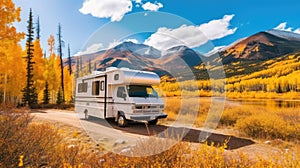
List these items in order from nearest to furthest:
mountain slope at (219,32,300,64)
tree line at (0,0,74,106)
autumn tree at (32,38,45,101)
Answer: tree line at (0,0,74,106), autumn tree at (32,38,45,101), mountain slope at (219,32,300,64)

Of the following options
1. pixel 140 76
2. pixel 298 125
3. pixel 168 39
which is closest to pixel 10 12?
pixel 140 76

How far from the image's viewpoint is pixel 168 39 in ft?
26.0

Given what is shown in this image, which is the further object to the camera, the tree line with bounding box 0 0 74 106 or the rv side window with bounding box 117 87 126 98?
the tree line with bounding box 0 0 74 106

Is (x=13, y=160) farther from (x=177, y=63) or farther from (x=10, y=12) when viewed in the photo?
(x=10, y=12)

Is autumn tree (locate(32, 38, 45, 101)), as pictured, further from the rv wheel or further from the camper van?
the rv wheel

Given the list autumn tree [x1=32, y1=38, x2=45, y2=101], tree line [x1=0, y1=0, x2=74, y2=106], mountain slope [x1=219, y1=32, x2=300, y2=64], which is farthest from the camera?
mountain slope [x1=219, y1=32, x2=300, y2=64]

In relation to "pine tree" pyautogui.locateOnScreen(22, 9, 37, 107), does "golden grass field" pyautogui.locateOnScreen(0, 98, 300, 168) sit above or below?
below

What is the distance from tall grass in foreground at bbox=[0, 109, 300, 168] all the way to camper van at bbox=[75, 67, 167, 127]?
17.4 feet

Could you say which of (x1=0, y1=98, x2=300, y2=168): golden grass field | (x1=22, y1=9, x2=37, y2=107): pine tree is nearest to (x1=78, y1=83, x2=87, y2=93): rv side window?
(x1=0, y1=98, x2=300, y2=168): golden grass field

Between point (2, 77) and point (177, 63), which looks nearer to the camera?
point (177, 63)

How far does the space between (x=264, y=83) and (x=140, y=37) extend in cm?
1579

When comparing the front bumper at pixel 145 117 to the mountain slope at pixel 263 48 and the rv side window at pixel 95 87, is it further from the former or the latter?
the mountain slope at pixel 263 48

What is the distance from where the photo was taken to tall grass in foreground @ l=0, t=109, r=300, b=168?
10.7 ft

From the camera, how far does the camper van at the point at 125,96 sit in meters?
9.53
